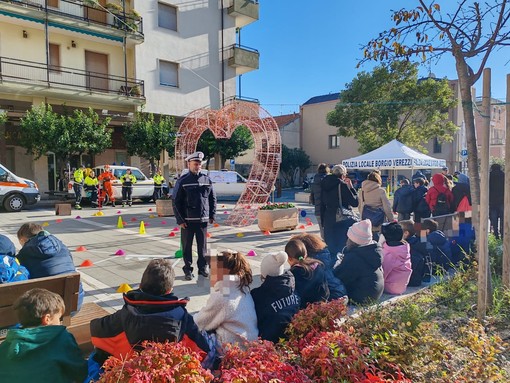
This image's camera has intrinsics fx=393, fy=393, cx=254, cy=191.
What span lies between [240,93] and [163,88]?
5901mm

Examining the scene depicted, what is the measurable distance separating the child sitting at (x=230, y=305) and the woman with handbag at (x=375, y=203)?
4.35 metres

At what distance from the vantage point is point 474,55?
4.06 meters

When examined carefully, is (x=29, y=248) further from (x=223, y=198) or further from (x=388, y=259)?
(x=223, y=198)

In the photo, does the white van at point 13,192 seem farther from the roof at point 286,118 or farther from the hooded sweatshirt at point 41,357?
the roof at point 286,118

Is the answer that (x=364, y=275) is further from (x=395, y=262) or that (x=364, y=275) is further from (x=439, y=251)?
(x=439, y=251)

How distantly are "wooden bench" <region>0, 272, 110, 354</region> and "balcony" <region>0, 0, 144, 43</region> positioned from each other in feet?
66.3

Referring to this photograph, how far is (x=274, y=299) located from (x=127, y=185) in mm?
15272

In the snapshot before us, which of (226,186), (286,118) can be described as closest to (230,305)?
(226,186)

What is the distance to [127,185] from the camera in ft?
56.6

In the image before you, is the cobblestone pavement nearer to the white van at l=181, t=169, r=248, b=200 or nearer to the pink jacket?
the pink jacket

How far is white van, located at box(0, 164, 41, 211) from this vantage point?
14.7 metres

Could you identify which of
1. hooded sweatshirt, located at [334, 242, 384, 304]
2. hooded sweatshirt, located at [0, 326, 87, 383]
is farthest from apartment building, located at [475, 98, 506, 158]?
hooded sweatshirt, located at [0, 326, 87, 383]

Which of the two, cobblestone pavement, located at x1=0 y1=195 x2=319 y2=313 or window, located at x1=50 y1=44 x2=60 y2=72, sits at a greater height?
window, located at x1=50 y1=44 x2=60 y2=72

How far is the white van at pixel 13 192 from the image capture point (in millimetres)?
14680
